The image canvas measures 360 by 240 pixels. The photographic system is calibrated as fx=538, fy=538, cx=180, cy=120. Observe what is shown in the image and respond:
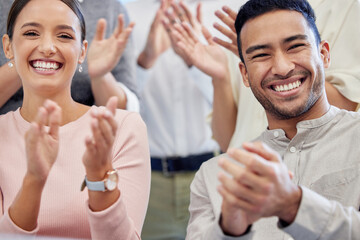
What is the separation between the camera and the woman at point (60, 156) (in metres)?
1.18

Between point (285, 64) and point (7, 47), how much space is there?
756 millimetres

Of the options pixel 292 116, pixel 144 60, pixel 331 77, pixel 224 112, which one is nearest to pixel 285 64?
pixel 292 116

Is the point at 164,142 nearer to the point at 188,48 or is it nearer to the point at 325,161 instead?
the point at 188,48

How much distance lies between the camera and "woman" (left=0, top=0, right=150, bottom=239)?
3.86ft

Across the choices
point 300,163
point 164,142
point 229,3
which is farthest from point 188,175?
point 300,163

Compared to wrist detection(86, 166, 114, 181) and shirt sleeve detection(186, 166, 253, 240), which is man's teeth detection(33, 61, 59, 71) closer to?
wrist detection(86, 166, 114, 181)

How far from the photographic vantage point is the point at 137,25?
2551 mm

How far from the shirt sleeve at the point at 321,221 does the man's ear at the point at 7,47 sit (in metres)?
0.89

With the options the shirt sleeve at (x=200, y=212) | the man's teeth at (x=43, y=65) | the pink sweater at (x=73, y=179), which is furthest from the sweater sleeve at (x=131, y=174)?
the man's teeth at (x=43, y=65)

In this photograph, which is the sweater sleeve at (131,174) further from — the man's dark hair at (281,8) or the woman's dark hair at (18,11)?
the man's dark hair at (281,8)

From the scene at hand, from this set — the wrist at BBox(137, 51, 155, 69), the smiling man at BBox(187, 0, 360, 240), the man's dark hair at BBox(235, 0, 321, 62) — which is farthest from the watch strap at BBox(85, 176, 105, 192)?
the wrist at BBox(137, 51, 155, 69)

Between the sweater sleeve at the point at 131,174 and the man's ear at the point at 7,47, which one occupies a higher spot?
the man's ear at the point at 7,47

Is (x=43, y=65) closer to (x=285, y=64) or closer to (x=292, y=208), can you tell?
(x=285, y=64)

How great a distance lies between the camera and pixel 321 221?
103 cm
